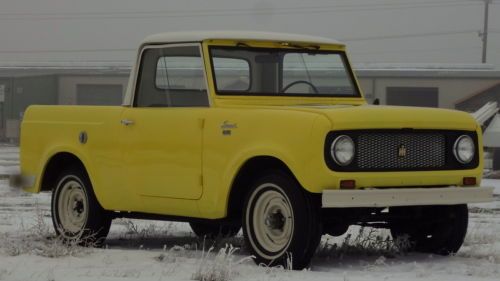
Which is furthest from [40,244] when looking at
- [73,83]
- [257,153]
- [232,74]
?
[73,83]

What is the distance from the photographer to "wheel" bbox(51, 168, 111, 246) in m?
9.94

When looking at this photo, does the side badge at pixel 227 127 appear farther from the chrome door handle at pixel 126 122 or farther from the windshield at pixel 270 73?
the chrome door handle at pixel 126 122

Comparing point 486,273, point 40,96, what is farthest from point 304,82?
point 40,96

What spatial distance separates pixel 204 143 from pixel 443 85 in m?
44.3

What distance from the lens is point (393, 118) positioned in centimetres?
802

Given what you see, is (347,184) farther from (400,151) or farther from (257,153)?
(257,153)

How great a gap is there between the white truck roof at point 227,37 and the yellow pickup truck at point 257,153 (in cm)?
2

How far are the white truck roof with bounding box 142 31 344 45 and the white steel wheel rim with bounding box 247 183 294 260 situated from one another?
1787 mm

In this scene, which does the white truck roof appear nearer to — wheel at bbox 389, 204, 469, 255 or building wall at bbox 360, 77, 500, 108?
wheel at bbox 389, 204, 469, 255

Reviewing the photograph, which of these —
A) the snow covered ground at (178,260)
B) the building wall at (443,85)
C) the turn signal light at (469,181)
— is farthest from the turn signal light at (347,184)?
the building wall at (443,85)

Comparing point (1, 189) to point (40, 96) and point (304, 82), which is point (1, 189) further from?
point (40, 96)

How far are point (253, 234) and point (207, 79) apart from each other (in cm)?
157

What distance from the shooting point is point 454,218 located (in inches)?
352

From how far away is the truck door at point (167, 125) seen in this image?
8758 millimetres
